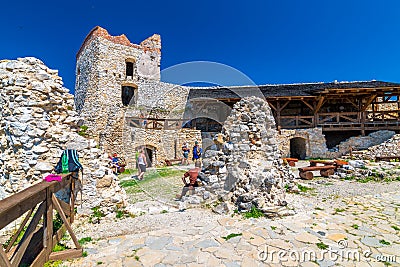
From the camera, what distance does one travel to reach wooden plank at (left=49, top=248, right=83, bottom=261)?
296 cm

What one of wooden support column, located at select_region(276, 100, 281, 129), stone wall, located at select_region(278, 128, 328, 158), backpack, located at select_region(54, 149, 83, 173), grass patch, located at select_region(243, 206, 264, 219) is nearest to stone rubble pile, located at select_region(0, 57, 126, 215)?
backpack, located at select_region(54, 149, 83, 173)

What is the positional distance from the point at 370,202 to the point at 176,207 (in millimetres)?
5152

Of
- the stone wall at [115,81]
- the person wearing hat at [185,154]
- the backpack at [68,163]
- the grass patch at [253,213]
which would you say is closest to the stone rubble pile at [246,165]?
the grass patch at [253,213]

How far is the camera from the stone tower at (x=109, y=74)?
18.2 metres

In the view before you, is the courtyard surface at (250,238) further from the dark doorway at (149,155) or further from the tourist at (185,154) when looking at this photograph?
the dark doorway at (149,155)

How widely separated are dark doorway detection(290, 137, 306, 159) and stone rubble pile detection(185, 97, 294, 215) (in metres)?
13.3

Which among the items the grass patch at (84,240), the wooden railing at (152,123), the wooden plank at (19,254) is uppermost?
the wooden railing at (152,123)

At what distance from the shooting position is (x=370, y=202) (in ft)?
18.7

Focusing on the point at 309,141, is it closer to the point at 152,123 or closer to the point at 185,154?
the point at 185,154

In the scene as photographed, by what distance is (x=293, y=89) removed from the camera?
67.1 feet

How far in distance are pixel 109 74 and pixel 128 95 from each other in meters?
3.00

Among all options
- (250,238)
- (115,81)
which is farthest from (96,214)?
(115,81)

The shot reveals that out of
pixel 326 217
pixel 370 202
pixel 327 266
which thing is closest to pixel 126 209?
pixel 327 266

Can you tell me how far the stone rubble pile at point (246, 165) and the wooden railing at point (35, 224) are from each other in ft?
9.80
